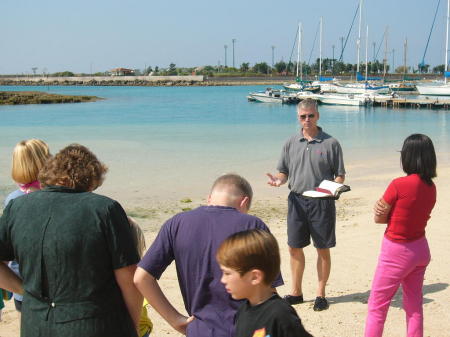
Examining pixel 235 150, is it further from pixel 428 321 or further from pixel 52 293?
pixel 52 293

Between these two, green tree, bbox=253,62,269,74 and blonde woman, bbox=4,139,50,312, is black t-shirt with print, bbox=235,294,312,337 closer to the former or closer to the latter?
blonde woman, bbox=4,139,50,312

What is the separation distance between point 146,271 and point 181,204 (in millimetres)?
9626

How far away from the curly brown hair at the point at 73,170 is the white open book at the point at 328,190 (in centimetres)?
257

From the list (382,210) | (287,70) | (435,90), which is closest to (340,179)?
(382,210)

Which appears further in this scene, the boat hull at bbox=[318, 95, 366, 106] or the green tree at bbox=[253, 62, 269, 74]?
the green tree at bbox=[253, 62, 269, 74]

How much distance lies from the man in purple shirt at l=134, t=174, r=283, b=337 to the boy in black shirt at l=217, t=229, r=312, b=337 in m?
0.31

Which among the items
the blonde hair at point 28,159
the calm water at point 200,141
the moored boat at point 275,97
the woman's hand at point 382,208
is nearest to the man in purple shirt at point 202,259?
the blonde hair at point 28,159

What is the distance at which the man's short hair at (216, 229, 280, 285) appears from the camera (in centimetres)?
222

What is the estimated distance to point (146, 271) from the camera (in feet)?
8.94

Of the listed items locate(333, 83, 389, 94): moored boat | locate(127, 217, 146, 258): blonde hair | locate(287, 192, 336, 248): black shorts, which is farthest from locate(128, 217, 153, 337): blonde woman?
locate(333, 83, 389, 94): moored boat

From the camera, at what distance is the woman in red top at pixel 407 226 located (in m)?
3.74

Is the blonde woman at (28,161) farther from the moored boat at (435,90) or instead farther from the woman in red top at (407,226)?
the moored boat at (435,90)

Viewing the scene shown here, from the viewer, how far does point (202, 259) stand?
8.75 feet

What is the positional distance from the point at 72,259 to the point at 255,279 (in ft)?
3.01
